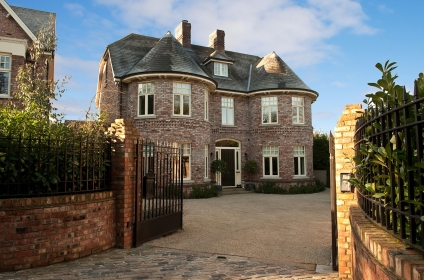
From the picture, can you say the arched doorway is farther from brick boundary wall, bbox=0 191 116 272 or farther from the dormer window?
brick boundary wall, bbox=0 191 116 272

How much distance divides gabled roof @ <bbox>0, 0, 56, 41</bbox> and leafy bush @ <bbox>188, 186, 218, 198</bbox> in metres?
11.1

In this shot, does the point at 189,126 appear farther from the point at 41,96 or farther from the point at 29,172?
the point at 29,172

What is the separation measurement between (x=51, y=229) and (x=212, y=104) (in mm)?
16733

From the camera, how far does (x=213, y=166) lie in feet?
66.3

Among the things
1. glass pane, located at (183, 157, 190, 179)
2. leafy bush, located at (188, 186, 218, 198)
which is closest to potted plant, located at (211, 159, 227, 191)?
leafy bush, located at (188, 186, 218, 198)

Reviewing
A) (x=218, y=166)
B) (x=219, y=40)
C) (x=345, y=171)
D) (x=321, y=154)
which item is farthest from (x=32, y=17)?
(x=321, y=154)

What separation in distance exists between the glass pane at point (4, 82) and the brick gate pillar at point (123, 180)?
35.5ft

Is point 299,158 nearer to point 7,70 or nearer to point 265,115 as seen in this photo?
point 265,115

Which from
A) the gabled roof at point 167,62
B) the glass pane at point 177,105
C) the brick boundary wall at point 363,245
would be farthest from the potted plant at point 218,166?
the brick boundary wall at point 363,245

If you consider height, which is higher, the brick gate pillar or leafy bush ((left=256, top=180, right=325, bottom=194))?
the brick gate pillar

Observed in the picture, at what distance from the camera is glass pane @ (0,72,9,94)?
14.7 meters

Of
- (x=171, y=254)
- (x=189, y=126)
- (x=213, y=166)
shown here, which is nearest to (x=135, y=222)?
(x=171, y=254)

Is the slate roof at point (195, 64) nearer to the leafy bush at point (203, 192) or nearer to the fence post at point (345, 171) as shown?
the leafy bush at point (203, 192)

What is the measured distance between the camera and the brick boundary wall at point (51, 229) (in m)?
5.08
